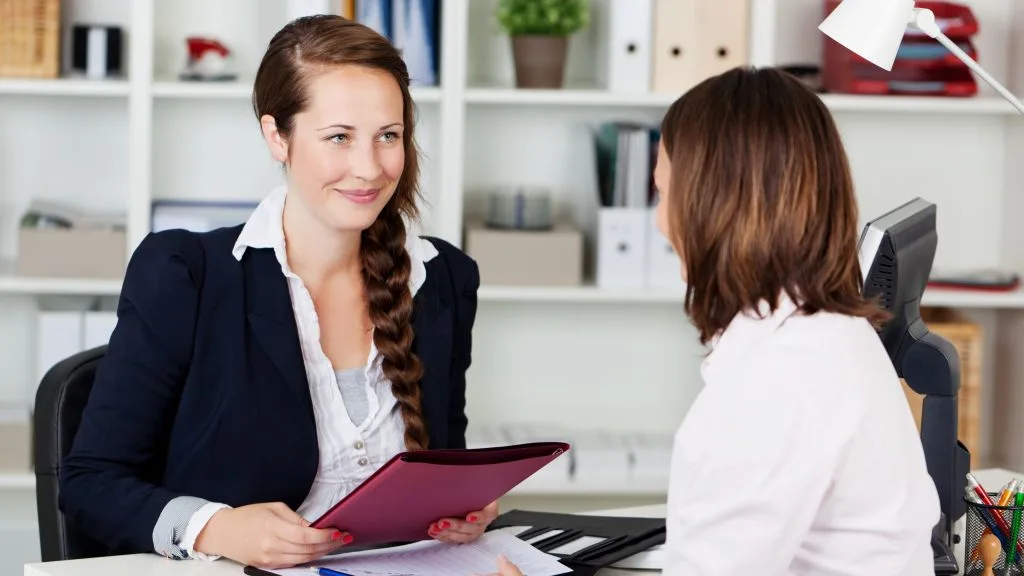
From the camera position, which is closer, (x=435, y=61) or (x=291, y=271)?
(x=291, y=271)

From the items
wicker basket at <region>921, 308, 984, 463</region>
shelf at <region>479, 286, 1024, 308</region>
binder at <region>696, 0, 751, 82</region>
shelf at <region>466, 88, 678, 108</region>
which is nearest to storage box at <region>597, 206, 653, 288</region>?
shelf at <region>479, 286, 1024, 308</region>

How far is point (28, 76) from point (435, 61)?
925 mm

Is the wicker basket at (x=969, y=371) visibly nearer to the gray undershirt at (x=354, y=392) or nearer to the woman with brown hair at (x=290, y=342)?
the woman with brown hair at (x=290, y=342)

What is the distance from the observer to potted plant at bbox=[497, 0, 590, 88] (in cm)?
310

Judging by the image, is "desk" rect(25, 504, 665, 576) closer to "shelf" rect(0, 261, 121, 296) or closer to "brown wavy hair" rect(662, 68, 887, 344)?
"brown wavy hair" rect(662, 68, 887, 344)

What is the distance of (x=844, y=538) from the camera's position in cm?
119

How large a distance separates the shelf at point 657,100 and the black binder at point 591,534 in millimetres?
1455

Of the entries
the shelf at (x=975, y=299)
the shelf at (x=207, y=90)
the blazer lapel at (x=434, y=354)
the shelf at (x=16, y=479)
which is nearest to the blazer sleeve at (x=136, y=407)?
the blazer lapel at (x=434, y=354)

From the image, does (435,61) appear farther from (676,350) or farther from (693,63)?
(676,350)

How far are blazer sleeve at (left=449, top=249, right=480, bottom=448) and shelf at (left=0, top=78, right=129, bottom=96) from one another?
131 centimetres

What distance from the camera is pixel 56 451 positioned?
178 centimetres

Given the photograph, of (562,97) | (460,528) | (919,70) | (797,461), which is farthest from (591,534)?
(919,70)

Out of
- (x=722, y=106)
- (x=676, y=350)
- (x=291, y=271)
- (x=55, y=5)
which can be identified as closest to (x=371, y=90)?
(x=291, y=271)

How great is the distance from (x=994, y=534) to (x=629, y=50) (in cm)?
180
